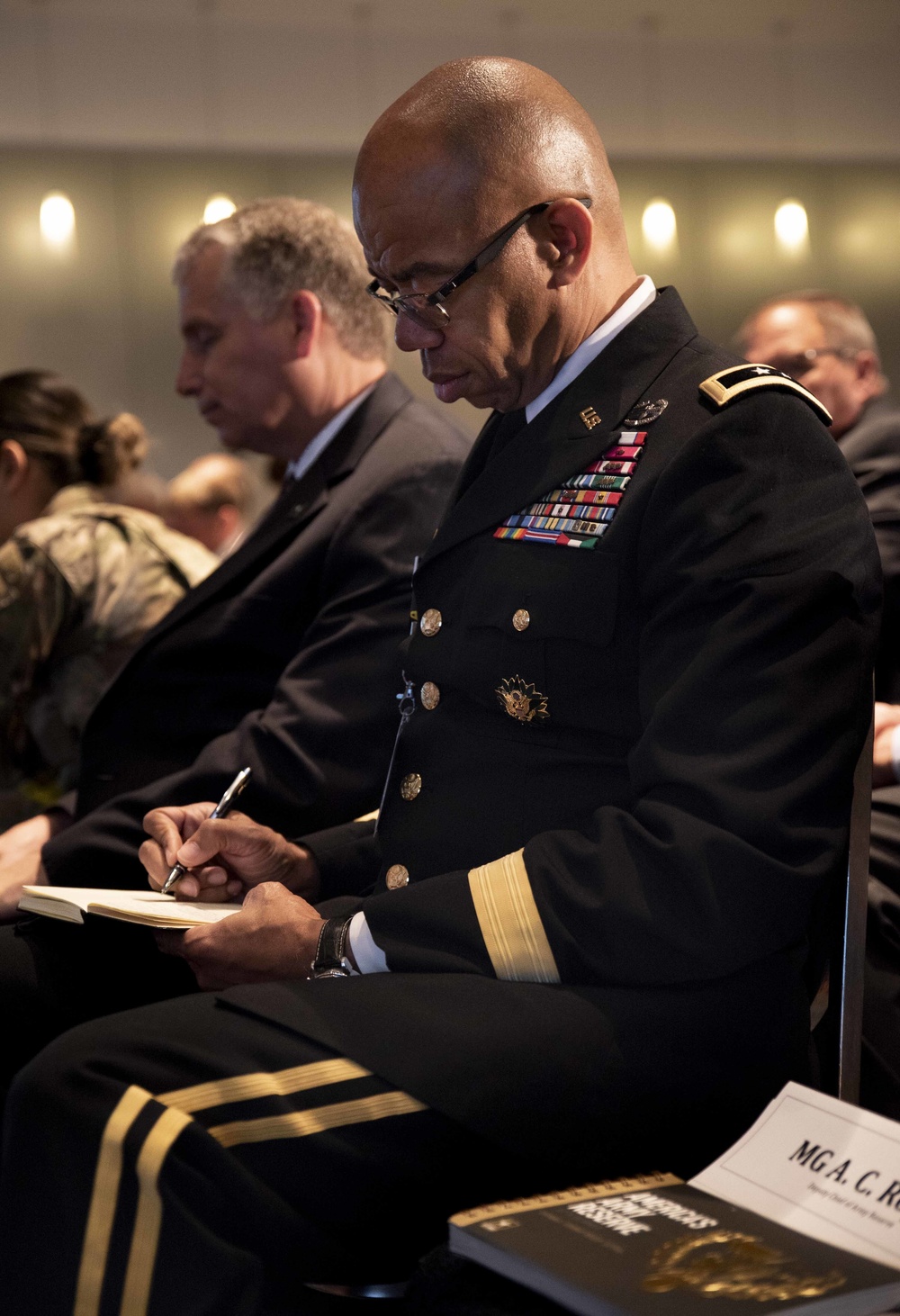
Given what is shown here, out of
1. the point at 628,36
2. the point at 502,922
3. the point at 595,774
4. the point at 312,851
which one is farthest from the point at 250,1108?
the point at 628,36

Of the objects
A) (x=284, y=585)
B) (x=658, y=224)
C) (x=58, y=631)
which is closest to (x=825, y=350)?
(x=284, y=585)

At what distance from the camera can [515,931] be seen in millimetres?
1043

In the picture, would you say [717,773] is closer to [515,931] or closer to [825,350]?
[515,931]

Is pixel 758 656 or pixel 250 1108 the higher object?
pixel 758 656

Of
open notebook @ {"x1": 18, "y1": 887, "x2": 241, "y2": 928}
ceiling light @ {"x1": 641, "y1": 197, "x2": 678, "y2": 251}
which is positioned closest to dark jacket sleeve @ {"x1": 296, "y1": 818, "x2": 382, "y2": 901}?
open notebook @ {"x1": 18, "y1": 887, "x2": 241, "y2": 928}

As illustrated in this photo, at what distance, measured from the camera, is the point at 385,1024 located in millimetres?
997

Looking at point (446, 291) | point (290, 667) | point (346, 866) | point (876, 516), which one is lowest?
point (346, 866)

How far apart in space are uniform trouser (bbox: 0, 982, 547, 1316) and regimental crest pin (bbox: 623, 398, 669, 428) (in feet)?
2.07

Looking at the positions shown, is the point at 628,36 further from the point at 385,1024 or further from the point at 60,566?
the point at 385,1024

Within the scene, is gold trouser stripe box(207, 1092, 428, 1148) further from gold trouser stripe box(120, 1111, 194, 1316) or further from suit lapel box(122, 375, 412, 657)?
suit lapel box(122, 375, 412, 657)

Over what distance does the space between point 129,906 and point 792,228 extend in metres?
6.17

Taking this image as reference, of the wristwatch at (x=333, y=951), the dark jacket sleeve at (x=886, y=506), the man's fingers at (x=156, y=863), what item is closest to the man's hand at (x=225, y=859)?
the man's fingers at (x=156, y=863)

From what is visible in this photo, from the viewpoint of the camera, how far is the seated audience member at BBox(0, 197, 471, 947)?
177 centimetres

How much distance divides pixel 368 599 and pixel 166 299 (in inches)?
185
